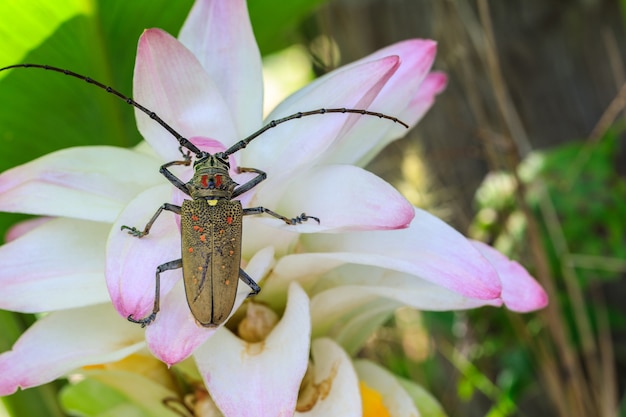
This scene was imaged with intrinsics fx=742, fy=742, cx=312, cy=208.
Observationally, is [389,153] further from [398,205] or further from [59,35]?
[398,205]

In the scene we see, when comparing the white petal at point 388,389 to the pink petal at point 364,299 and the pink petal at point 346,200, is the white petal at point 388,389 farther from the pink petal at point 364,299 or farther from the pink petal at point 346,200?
the pink petal at point 346,200

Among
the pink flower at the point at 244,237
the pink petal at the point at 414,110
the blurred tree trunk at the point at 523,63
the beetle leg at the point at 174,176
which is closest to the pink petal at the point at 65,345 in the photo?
the pink flower at the point at 244,237

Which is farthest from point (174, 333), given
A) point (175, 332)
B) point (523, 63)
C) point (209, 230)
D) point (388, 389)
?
point (523, 63)

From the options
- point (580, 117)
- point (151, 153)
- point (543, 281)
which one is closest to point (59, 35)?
point (151, 153)

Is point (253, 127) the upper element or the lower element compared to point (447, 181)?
upper

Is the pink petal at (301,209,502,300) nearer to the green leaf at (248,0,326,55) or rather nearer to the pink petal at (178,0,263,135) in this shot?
the pink petal at (178,0,263,135)

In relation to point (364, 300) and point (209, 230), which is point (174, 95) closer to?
point (209, 230)
